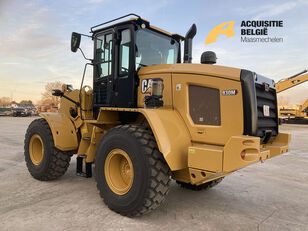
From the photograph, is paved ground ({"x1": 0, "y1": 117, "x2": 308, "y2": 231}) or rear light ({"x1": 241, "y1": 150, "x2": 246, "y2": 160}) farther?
paved ground ({"x1": 0, "y1": 117, "x2": 308, "y2": 231})

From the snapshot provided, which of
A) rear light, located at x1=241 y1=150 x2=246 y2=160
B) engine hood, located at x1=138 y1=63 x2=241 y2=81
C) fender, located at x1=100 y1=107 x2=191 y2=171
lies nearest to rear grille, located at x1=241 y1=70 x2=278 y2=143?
engine hood, located at x1=138 y1=63 x2=241 y2=81

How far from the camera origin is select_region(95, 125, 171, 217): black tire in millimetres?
3178

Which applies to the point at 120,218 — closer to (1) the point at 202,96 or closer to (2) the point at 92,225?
(2) the point at 92,225

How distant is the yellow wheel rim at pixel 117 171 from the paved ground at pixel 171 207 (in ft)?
1.21

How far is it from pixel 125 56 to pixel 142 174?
199cm

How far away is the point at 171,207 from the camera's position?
12.6 ft

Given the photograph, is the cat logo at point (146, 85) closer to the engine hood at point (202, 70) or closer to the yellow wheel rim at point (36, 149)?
the engine hood at point (202, 70)

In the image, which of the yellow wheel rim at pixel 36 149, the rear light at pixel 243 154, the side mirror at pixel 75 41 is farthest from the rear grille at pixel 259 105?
the yellow wheel rim at pixel 36 149

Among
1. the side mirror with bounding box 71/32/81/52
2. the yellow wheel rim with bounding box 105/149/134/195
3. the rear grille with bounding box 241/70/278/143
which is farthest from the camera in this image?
the side mirror with bounding box 71/32/81/52

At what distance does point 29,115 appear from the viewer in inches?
1463

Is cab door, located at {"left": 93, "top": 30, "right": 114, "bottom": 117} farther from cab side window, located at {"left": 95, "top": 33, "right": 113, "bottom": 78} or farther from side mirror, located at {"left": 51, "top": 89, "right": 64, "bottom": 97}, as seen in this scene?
side mirror, located at {"left": 51, "top": 89, "right": 64, "bottom": 97}

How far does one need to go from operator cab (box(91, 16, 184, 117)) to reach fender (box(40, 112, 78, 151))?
0.63m

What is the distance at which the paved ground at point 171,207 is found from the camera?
126 inches

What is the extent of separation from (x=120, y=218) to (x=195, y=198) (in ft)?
4.75
